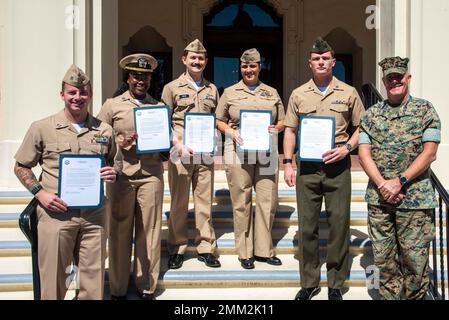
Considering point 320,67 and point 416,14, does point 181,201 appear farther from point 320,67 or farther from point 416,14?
point 416,14

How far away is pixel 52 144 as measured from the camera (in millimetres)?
3021

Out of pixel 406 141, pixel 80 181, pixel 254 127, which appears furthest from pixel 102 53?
pixel 406 141

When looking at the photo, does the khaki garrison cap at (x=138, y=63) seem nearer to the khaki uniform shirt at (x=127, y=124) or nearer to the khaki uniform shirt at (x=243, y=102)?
the khaki uniform shirt at (x=127, y=124)

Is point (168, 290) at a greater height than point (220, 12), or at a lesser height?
lesser

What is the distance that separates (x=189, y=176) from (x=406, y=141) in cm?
191

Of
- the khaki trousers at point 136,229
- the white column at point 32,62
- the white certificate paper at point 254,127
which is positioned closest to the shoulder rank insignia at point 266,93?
the white certificate paper at point 254,127

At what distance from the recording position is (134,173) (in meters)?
3.67

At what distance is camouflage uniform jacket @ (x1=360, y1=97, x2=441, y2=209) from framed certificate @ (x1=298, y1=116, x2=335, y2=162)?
382 mm

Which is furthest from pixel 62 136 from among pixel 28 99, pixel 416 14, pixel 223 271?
pixel 416 14

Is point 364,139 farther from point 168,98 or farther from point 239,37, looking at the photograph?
point 239,37

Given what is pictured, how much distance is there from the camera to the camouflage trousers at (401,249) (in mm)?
3236

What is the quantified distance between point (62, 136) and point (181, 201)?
1437 millimetres

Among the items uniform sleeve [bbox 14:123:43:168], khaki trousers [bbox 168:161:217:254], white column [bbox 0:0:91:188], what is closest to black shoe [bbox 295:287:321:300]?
khaki trousers [bbox 168:161:217:254]

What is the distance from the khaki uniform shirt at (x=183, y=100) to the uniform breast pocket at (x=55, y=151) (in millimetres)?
1311
